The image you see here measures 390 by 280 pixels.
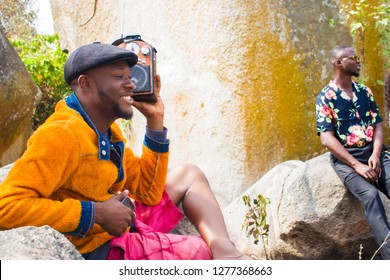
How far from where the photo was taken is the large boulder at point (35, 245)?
2.07 meters

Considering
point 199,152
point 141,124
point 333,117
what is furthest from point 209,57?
point 333,117

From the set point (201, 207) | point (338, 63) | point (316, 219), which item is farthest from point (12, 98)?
point (201, 207)

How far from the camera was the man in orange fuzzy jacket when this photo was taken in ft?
7.94

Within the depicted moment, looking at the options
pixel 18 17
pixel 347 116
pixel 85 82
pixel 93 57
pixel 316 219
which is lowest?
pixel 316 219

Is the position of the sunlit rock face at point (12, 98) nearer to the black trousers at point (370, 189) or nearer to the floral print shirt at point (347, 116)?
the floral print shirt at point (347, 116)

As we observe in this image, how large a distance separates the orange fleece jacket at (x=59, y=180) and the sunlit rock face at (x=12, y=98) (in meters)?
3.33

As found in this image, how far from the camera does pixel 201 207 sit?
9.92 feet

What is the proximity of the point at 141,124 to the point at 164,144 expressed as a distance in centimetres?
391

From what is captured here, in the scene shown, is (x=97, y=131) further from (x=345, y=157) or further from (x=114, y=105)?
(x=345, y=157)

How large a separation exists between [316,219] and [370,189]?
429mm

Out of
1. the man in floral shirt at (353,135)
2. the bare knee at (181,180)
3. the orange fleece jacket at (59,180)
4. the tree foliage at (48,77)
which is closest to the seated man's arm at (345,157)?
the man in floral shirt at (353,135)

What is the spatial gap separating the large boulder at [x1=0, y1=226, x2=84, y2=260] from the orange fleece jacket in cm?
23

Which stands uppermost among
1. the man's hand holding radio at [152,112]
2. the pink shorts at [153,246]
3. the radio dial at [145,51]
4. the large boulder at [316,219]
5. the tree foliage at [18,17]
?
the tree foliage at [18,17]

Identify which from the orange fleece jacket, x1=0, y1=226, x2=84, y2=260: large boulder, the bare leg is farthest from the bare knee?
x1=0, y1=226, x2=84, y2=260: large boulder
